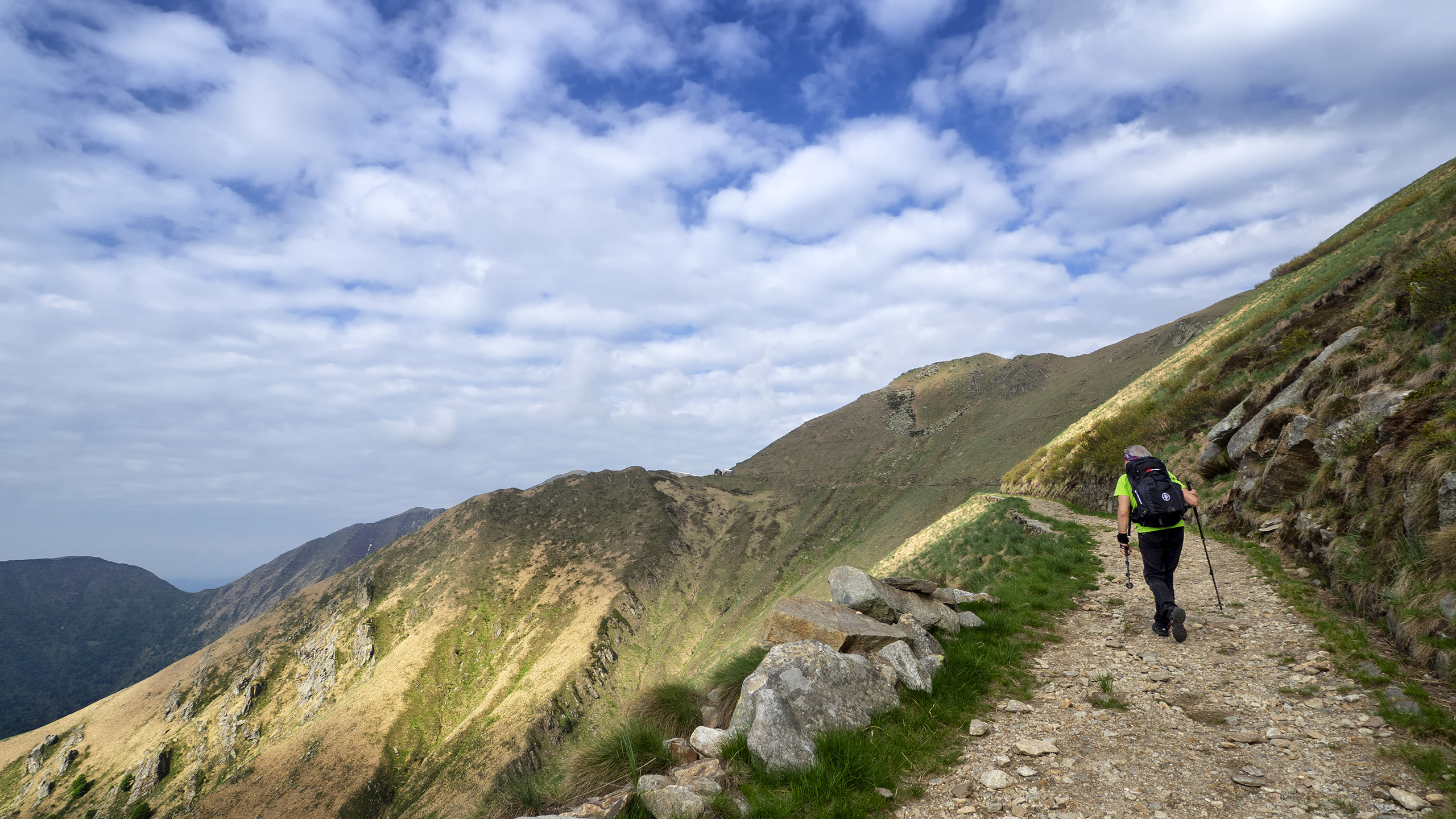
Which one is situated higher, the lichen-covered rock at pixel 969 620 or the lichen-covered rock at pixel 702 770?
the lichen-covered rock at pixel 702 770

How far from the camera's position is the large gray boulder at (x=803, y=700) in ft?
21.2

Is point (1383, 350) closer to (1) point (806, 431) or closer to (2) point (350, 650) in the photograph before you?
(2) point (350, 650)

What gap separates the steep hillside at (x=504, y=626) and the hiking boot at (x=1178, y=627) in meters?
59.0

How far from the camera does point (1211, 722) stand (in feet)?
20.7

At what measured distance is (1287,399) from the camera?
47.0 feet

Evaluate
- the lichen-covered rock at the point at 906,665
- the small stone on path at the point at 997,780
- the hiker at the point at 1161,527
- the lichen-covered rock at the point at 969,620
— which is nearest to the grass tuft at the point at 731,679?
the lichen-covered rock at the point at 906,665

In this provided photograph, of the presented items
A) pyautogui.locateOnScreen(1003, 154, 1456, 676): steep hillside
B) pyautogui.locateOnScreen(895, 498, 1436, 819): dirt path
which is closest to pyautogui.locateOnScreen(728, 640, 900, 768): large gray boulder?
pyautogui.locateOnScreen(895, 498, 1436, 819): dirt path

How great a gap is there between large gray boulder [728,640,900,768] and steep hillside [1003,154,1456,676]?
6342mm

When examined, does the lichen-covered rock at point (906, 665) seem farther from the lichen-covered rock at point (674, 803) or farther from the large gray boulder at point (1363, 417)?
the large gray boulder at point (1363, 417)

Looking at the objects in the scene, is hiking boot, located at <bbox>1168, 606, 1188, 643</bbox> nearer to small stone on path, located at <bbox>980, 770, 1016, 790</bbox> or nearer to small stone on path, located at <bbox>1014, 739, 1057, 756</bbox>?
small stone on path, located at <bbox>1014, 739, 1057, 756</bbox>

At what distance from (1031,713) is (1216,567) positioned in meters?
8.44

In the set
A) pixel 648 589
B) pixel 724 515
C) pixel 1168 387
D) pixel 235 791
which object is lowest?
pixel 235 791

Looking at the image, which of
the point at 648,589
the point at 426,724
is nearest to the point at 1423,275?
the point at 648,589

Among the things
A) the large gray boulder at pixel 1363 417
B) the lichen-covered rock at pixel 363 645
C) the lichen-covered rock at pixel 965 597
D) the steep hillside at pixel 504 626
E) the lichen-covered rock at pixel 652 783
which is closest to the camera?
the lichen-covered rock at pixel 652 783
